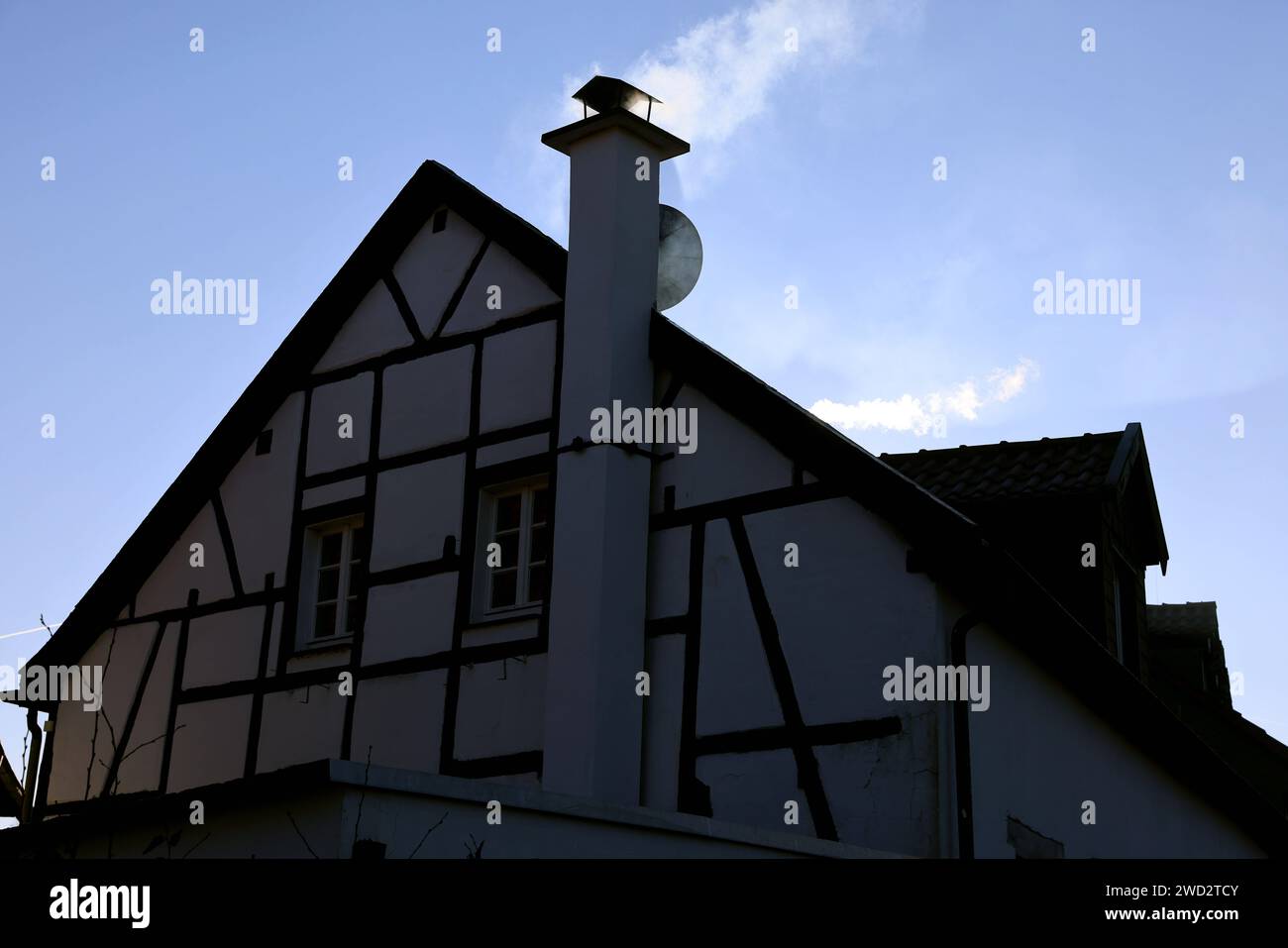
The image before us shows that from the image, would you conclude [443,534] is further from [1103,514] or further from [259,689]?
[1103,514]

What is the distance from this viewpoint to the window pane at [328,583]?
40.0ft

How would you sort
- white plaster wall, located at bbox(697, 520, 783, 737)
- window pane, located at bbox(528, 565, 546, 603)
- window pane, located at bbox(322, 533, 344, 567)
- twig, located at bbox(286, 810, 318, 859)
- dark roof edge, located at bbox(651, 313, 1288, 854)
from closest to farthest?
twig, located at bbox(286, 810, 318, 859) < dark roof edge, located at bbox(651, 313, 1288, 854) < white plaster wall, located at bbox(697, 520, 783, 737) < window pane, located at bbox(528, 565, 546, 603) < window pane, located at bbox(322, 533, 344, 567)

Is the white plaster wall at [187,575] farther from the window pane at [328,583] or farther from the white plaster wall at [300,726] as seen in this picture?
the white plaster wall at [300,726]

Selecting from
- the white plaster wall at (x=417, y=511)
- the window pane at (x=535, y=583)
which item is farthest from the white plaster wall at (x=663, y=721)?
the white plaster wall at (x=417, y=511)

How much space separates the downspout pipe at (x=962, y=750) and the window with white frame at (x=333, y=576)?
4816 millimetres

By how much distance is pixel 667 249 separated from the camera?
1143 centimetres

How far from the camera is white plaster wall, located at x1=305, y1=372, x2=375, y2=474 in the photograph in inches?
481

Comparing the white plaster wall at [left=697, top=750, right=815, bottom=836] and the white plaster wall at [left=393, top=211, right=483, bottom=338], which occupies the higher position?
the white plaster wall at [left=393, top=211, right=483, bottom=338]

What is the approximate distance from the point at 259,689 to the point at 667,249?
14.6ft

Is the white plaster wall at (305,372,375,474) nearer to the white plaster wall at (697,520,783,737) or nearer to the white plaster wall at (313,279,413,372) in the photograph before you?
the white plaster wall at (313,279,413,372)

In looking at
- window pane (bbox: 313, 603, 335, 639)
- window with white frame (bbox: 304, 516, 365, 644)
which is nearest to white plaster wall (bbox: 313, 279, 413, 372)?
window with white frame (bbox: 304, 516, 365, 644)

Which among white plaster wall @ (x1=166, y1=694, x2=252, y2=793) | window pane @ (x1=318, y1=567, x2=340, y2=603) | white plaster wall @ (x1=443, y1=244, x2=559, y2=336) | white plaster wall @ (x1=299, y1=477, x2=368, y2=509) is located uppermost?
white plaster wall @ (x1=443, y1=244, x2=559, y2=336)
